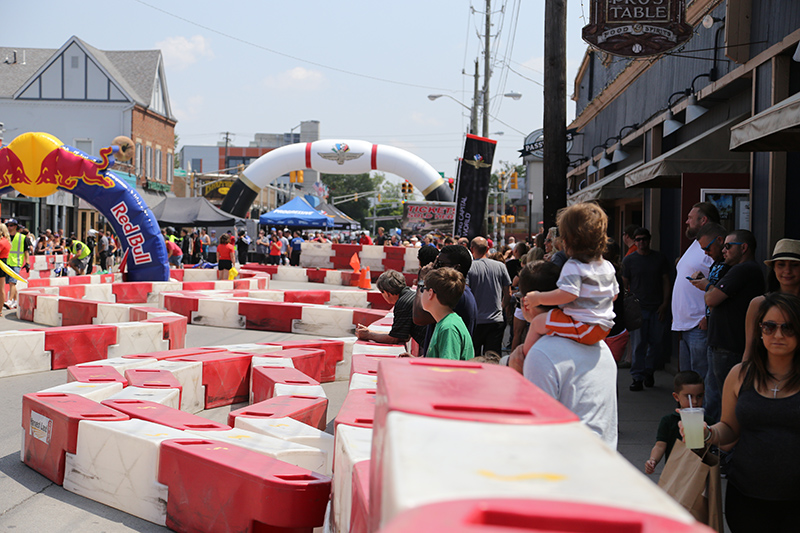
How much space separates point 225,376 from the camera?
24.2 ft

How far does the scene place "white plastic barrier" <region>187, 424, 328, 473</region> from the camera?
14.2 ft

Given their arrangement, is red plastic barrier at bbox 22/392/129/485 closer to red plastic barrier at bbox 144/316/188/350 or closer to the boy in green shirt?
the boy in green shirt

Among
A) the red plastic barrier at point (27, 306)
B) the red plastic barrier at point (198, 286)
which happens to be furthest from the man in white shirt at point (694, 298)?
the red plastic barrier at point (198, 286)

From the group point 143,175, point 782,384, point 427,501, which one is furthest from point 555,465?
point 143,175

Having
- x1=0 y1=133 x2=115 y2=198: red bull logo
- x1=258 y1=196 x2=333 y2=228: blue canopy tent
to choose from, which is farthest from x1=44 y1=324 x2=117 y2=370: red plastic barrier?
x1=258 y1=196 x2=333 y2=228: blue canopy tent

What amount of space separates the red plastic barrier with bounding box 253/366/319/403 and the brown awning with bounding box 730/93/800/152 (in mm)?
3844

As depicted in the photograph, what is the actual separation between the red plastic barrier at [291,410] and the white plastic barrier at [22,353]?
4098 millimetres

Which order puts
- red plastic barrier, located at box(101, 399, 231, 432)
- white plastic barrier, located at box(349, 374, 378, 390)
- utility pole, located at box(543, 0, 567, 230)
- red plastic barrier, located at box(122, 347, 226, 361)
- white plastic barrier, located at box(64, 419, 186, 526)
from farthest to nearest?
utility pole, located at box(543, 0, 567, 230), red plastic barrier, located at box(122, 347, 226, 361), white plastic barrier, located at box(349, 374, 378, 390), red plastic barrier, located at box(101, 399, 231, 432), white plastic barrier, located at box(64, 419, 186, 526)

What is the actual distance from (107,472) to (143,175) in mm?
41629

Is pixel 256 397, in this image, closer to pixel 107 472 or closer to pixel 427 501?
pixel 107 472

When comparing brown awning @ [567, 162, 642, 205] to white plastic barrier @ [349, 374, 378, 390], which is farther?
brown awning @ [567, 162, 642, 205]

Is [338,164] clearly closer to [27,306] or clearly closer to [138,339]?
[27,306]

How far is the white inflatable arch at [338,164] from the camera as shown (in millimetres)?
31391

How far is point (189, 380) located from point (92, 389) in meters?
1.20
